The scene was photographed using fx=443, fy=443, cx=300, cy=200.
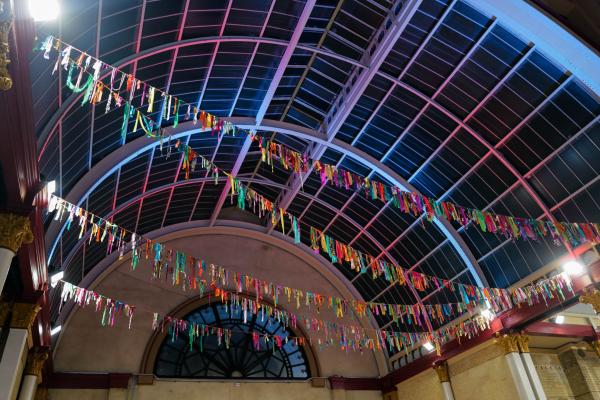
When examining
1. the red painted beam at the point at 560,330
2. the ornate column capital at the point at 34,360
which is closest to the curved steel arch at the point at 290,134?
the red painted beam at the point at 560,330

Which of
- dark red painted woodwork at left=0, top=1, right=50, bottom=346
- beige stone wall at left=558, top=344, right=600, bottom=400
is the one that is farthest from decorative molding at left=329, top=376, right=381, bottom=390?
dark red painted woodwork at left=0, top=1, right=50, bottom=346

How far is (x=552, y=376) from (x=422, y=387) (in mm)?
6903

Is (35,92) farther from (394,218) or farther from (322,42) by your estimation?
(394,218)

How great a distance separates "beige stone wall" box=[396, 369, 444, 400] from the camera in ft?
80.8

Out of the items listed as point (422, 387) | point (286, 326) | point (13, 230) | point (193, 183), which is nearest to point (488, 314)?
point (422, 387)

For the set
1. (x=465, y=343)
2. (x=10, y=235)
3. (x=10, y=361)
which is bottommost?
(x=10, y=361)

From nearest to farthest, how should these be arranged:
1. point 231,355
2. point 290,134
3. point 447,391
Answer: point 290,134
point 447,391
point 231,355

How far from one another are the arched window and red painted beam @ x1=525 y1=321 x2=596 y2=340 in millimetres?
13100

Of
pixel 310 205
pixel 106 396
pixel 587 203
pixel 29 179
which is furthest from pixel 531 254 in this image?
pixel 106 396

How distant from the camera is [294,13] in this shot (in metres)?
16.9

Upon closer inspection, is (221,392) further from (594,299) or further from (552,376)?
(594,299)

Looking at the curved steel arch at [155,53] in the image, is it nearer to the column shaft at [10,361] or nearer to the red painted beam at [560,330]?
the column shaft at [10,361]

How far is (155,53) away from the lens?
15.0m

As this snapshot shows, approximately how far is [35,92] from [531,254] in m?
19.5
